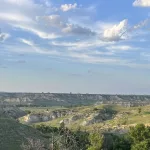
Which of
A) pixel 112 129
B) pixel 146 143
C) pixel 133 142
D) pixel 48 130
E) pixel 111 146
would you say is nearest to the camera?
pixel 146 143

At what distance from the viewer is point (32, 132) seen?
11325 cm

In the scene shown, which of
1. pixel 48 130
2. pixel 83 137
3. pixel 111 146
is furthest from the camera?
pixel 48 130

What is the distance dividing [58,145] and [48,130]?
83.2 m

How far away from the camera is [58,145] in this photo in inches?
2662

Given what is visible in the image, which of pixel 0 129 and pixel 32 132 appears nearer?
pixel 0 129

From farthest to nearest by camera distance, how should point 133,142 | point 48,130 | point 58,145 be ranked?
point 48,130, point 133,142, point 58,145

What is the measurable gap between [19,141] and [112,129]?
332ft

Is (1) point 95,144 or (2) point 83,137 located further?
(2) point 83,137

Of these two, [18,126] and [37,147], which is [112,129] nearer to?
[18,126]

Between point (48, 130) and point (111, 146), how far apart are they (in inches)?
1841

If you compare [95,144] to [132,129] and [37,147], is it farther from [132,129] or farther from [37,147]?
[37,147]

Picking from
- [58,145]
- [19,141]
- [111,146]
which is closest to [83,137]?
[111,146]

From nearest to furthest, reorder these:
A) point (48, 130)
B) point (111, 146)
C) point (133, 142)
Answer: point (133, 142)
point (111, 146)
point (48, 130)

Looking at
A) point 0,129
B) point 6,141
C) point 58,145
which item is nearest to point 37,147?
point 58,145
